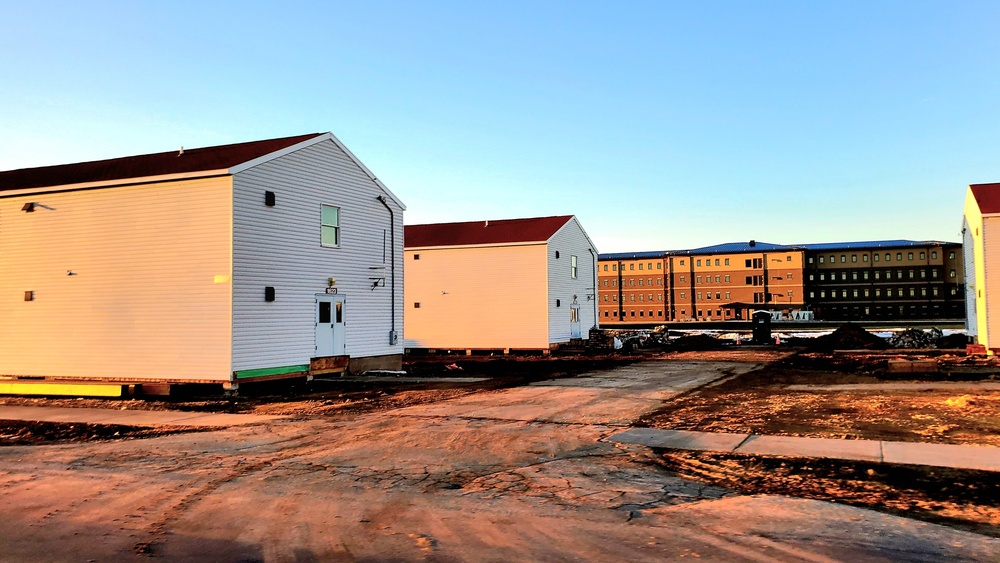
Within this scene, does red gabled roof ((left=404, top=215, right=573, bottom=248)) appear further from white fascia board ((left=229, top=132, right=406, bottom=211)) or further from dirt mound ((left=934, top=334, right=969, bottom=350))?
dirt mound ((left=934, top=334, right=969, bottom=350))

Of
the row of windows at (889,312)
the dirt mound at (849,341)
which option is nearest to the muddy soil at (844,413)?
the dirt mound at (849,341)

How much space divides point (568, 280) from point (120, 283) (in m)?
25.3

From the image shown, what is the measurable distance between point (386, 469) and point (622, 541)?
14.0ft

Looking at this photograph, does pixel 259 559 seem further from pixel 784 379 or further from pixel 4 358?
pixel 4 358

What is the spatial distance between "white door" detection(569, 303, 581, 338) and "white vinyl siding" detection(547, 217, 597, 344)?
13.5 inches

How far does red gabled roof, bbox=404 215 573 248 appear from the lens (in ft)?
127

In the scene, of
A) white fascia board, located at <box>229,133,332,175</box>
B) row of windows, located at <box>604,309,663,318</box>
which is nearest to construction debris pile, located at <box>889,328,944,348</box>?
white fascia board, located at <box>229,133,332,175</box>

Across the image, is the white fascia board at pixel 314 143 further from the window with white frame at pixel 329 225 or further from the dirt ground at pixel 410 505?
the dirt ground at pixel 410 505

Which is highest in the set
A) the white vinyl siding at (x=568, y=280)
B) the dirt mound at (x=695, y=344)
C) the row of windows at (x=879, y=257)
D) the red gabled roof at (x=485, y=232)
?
the row of windows at (x=879, y=257)

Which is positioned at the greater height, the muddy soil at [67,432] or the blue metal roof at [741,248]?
the blue metal roof at [741,248]

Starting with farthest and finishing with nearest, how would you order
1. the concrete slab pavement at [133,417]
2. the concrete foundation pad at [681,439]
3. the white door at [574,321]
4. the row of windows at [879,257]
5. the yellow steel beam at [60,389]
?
the row of windows at [879,257]
the white door at [574,321]
the yellow steel beam at [60,389]
the concrete slab pavement at [133,417]
the concrete foundation pad at [681,439]

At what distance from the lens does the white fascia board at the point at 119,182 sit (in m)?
19.9

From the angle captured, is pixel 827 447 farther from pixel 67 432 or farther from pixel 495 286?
pixel 495 286

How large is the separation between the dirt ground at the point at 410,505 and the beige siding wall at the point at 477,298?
2495 cm
